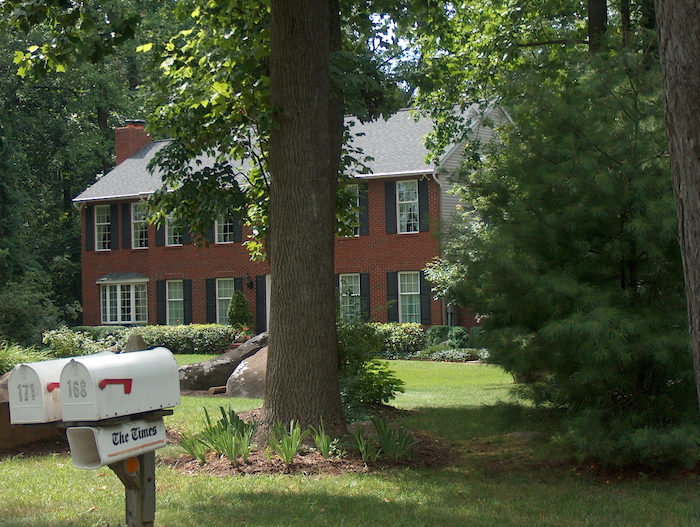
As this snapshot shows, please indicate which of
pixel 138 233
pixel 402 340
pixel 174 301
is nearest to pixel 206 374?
pixel 402 340

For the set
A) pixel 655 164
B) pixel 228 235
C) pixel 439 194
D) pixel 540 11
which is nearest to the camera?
pixel 655 164

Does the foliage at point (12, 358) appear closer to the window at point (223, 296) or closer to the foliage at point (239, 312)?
the foliage at point (239, 312)

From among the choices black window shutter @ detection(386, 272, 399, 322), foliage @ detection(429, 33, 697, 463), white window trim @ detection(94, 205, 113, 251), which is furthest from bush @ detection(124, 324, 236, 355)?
foliage @ detection(429, 33, 697, 463)

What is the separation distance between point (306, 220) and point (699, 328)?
517 cm

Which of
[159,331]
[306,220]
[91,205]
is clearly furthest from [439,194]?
[306,220]

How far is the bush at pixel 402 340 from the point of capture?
24.0 m

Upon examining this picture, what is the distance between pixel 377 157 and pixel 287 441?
20.1 meters

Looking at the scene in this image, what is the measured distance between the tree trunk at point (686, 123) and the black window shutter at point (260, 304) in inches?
951

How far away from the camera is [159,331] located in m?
26.6

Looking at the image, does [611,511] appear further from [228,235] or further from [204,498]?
[228,235]

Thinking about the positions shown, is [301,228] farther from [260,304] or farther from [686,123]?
[260,304]

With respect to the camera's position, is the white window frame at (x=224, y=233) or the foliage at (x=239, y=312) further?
the white window frame at (x=224, y=233)

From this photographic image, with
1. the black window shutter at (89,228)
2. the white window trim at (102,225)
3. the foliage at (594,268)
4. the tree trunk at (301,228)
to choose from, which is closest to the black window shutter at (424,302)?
the white window trim at (102,225)

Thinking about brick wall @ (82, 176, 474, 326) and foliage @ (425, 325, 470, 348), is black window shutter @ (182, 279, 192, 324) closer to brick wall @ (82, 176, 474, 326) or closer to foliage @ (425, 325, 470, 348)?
brick wall @ (82, 176, 474, 326)
